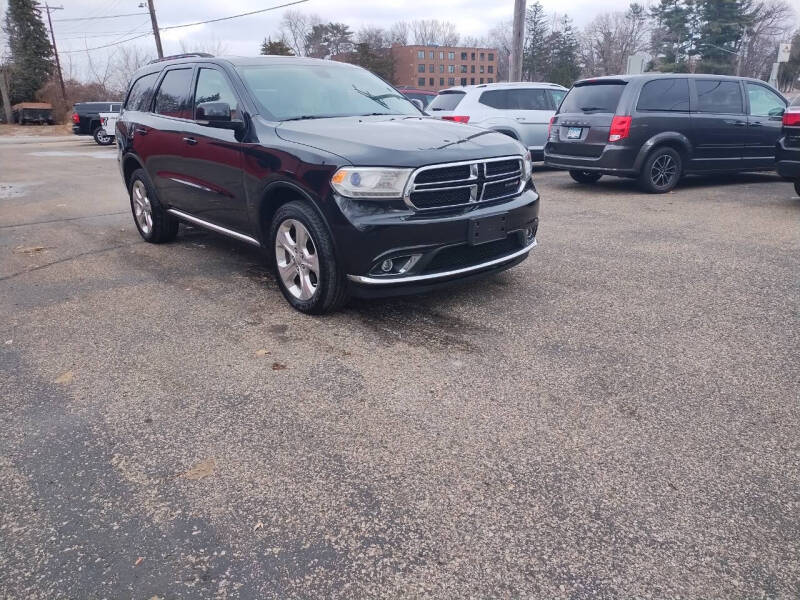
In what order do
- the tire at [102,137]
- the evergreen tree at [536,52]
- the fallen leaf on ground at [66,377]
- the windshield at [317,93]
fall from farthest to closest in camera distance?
1. the evergreen tree at [536,52]
2. the tire at [102,137]
3. the windshield at [317,93]
4. the fallen leaf on ground at [66,377]

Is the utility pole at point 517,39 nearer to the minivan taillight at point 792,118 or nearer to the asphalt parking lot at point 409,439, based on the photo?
the minivan taillight at point 792,118

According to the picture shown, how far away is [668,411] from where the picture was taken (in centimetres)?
302

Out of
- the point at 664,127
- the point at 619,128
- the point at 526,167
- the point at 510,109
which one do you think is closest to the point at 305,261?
the point at 526,167

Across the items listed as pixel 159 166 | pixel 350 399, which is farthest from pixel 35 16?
pixel 350 399

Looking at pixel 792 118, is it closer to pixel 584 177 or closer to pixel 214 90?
pixel 584 177

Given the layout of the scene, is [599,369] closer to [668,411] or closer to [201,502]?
[668,411]

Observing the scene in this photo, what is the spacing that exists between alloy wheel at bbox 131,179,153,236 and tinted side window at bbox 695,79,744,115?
8040 millimetres

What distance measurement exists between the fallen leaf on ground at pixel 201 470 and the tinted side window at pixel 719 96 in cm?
941

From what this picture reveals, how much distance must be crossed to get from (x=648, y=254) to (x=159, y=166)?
483 centimetres

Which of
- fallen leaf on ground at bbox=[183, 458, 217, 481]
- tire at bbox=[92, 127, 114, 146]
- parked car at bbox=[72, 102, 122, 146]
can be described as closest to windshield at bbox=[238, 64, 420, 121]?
fallen leaf on ground at bbox=[183, 458, 217, 481]

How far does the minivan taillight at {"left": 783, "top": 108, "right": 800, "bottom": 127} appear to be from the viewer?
7.58 meters

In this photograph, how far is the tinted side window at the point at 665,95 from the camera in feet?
29.6

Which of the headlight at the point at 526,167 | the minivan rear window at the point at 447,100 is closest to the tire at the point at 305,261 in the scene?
the headlight at the point at 526,167

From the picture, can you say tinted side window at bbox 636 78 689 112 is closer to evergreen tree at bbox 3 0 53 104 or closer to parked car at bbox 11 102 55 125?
parked car at bbox 11 102 55 125
